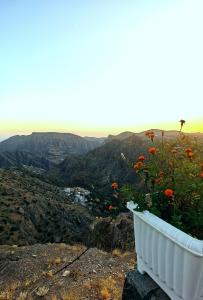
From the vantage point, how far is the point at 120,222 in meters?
17.1

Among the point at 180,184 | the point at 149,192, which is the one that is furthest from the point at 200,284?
the point at 149,192

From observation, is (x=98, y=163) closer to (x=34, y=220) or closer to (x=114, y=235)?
(x=34, y=220)

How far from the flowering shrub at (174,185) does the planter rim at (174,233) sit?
92 millimetres

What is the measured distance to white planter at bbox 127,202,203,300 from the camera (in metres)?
3.11

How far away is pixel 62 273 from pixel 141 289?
4.92 meters

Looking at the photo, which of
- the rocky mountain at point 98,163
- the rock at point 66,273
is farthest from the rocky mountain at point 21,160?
the rock at point 66,273

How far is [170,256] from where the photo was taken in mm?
3434

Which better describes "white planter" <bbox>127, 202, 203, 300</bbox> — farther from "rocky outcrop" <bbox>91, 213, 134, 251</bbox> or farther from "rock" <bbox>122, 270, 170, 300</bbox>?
"rocky outcrop" <bbox>91, 213, 134, 251</bbox>

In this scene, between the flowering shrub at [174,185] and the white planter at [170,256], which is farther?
the flowering shrub at [174,185]

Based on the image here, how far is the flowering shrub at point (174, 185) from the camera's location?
12.8ft

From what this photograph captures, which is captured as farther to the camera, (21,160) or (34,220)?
(21,160)

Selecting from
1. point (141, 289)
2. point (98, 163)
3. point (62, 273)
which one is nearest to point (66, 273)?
point (62, 273)

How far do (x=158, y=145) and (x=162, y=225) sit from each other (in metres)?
1.40

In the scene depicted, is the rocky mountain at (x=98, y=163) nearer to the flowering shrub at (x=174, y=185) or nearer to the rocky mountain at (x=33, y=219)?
the rocky mountain at (x=33, y=219)
